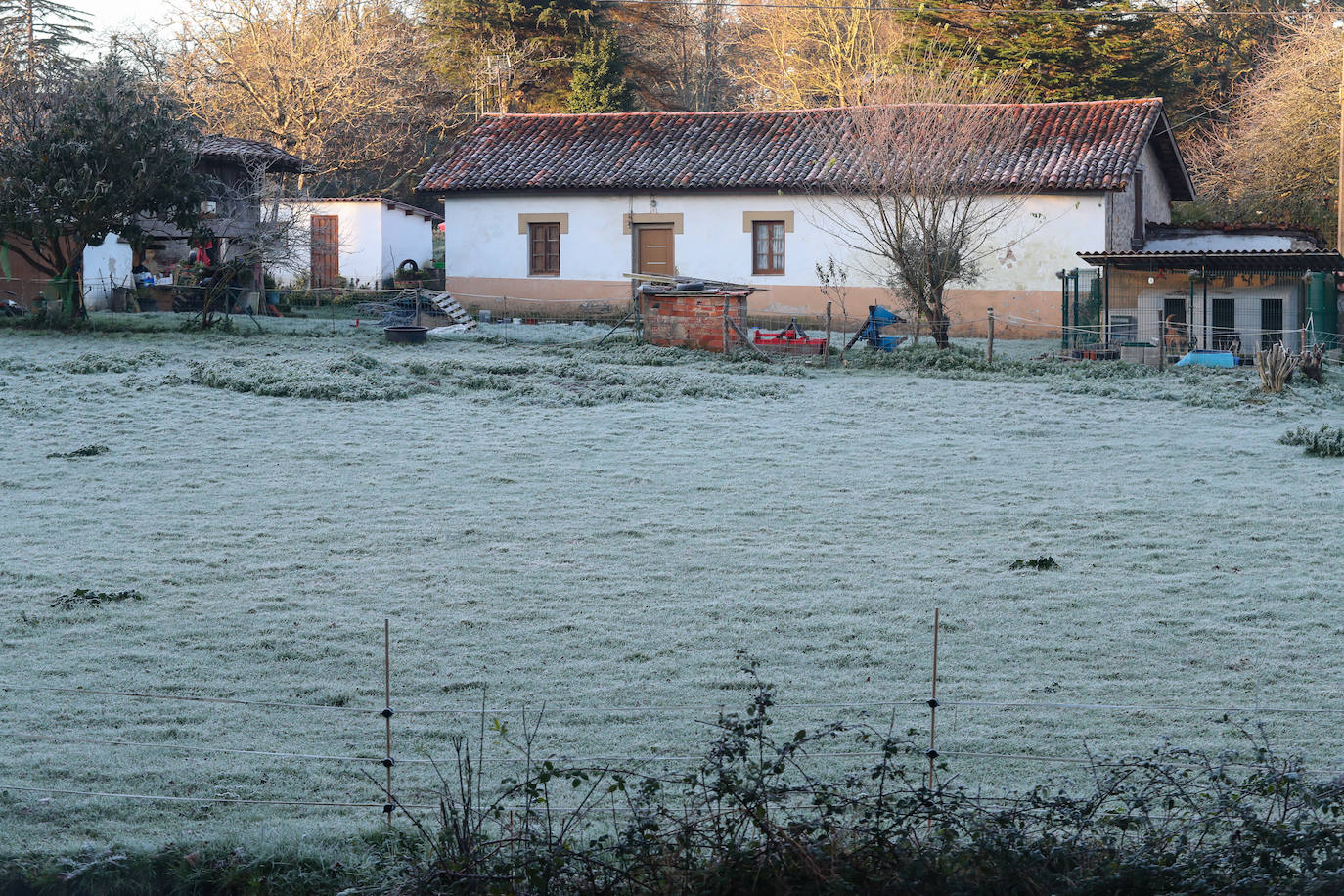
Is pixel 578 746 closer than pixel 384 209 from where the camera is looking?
Yes

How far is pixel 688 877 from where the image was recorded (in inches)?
172

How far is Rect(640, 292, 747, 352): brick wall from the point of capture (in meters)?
21.7

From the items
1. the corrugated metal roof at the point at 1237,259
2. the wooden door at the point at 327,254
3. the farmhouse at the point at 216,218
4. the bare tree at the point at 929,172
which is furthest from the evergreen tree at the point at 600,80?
the corrugated metal roof at the point at 1237,259

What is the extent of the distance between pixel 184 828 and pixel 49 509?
22.3 feet

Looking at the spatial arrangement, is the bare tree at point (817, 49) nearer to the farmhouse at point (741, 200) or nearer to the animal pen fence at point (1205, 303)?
the farmhouse at point (741, 200)

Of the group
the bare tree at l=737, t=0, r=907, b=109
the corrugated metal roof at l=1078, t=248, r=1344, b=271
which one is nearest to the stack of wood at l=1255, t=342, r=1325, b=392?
the corrugated metal roof at l=1078, t=248, r=1344, b=271

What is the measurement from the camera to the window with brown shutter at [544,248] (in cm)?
3088

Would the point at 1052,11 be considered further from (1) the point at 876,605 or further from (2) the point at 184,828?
(2) the point at 184,828

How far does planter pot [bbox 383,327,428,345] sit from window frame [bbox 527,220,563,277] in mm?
8269

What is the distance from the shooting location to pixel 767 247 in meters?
29.3

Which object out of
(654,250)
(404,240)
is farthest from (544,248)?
(404,240)

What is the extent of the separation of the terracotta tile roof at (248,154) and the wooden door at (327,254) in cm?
335

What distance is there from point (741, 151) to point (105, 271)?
44.3ft

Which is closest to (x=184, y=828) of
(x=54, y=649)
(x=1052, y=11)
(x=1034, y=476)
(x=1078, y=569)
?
(x=54, y=649)
